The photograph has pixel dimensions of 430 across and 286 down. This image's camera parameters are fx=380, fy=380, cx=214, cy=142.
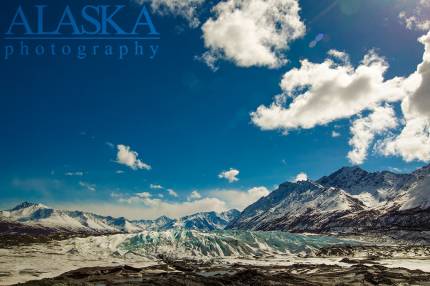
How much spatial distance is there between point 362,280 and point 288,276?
10158mm

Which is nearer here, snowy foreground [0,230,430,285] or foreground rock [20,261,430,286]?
foreground rock [20,261,430,286]

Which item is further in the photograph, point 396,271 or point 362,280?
point 396,271

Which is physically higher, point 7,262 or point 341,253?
point 7,262

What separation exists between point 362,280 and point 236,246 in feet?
210

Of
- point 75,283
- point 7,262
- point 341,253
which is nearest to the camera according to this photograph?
point 75,283

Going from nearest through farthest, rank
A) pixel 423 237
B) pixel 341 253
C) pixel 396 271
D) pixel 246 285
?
1. pixel 246 285
2. pixel 396 271
3. pixel 341 253
4. pixel 423 237

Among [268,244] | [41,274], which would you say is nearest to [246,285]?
[41,274]

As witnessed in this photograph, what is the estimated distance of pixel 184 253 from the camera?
108500 millimetres

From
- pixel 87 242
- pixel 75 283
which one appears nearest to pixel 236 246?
pixel 87 242

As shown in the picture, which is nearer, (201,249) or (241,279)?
(241,279)

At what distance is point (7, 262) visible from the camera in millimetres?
73125

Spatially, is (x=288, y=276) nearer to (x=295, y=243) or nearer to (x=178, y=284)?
(x=178, y=284)

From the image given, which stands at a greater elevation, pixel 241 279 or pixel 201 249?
pixel 201 249

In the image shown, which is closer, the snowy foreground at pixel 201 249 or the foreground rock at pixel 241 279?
the foreground rock at pixel 241 279
